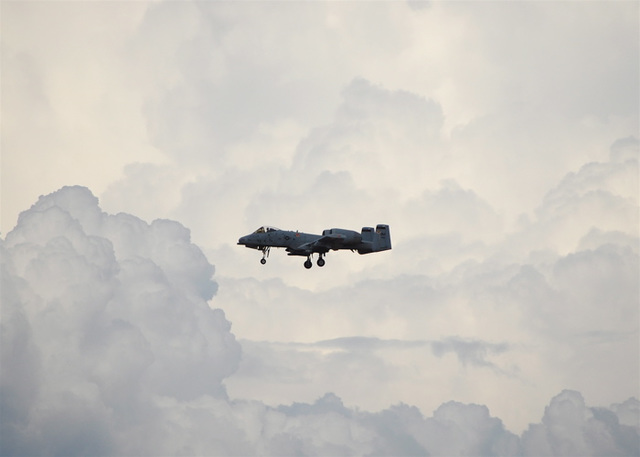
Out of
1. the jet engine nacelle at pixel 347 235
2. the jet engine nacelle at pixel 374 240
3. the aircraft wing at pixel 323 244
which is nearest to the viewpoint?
the aircraft wing at pixel 323 244

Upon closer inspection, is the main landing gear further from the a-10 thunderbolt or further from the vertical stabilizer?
the vertical stabilizer

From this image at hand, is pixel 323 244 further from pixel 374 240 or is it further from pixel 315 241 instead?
pixel 374 240

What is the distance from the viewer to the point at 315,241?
10781 cm

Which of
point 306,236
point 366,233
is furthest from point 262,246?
point 366,233

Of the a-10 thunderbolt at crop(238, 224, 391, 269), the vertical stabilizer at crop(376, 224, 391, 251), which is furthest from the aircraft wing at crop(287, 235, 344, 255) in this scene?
the vertical stabilizer at crop(376, 224, 391, 251)

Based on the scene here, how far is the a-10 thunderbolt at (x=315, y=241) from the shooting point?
10812 centimetres

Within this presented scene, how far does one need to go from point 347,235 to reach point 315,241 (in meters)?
4.45

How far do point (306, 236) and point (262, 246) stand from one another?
6.23 metres

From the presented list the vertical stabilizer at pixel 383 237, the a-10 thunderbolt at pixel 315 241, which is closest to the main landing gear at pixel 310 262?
→ the a-10 thunderbolt at pixel 315 241

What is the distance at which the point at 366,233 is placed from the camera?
110000 millimetres

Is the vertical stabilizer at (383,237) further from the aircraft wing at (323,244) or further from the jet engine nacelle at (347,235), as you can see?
the aircraft wing at (323,244)

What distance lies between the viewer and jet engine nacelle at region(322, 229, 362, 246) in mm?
108000

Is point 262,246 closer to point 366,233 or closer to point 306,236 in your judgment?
point 306,236

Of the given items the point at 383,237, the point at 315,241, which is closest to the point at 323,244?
the point at 315,241
